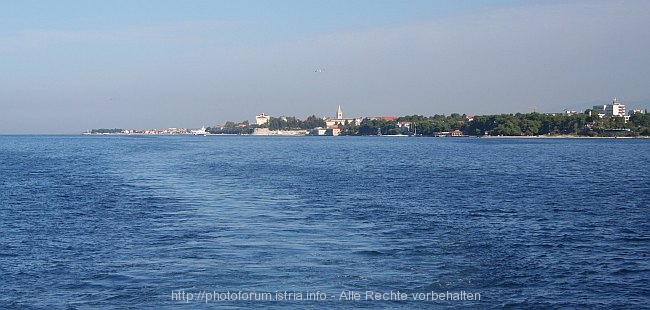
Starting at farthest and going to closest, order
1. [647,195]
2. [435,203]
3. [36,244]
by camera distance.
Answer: [647,195] < [435,203] < [36,244]

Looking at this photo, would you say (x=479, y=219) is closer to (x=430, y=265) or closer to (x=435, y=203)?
(x=435, y=203)

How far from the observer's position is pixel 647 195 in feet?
112

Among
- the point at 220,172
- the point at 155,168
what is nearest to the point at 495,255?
the point at 220,172

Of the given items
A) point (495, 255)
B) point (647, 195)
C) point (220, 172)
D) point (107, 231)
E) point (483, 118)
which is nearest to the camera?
point (495, 255)

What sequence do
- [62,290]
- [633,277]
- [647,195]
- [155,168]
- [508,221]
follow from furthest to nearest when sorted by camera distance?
[155,168] → [647,195] → [508,221] → [633,277] → [62,290]

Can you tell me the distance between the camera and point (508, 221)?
24.9 m

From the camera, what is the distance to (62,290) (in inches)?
576

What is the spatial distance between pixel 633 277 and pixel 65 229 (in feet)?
52.4

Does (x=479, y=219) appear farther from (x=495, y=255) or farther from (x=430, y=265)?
(x=430, y=265)

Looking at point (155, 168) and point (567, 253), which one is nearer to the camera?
point (567, 253)

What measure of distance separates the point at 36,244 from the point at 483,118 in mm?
183356

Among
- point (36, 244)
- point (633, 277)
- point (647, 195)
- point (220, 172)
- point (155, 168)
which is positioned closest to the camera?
point (633, 277)

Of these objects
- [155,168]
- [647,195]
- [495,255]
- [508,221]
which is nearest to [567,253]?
[495,255]

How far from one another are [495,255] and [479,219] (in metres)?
6.97
